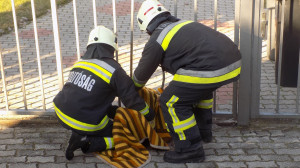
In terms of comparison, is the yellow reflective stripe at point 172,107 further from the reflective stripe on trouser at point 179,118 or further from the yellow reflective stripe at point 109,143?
the yellow reflective stripe at point 109,143

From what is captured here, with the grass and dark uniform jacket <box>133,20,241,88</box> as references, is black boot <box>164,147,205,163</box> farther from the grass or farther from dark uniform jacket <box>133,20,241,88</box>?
the grass

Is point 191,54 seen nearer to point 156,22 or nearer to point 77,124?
point 156,22

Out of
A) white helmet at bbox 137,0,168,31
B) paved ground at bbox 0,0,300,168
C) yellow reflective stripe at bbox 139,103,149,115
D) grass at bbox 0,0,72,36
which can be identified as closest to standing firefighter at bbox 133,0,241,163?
white helmet at bbox 137,0,168,31

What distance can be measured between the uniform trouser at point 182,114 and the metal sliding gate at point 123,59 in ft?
2.06

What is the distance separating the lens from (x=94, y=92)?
165 inches

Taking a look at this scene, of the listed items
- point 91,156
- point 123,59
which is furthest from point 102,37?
point 123,59

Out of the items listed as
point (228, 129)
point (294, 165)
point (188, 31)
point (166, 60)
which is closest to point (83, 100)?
point (166, 60)

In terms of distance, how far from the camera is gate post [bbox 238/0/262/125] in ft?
15.0

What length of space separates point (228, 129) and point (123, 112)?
120 centimetres

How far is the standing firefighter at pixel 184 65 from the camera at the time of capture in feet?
13.3

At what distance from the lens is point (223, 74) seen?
13.5ft

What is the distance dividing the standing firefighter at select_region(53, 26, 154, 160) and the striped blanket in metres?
0.11

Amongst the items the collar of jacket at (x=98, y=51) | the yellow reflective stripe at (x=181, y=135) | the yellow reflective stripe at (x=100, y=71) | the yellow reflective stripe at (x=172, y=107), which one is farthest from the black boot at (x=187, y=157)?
the collar of jacket at (x=98, y=51)

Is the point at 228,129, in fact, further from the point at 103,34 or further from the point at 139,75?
the point at 103,34
